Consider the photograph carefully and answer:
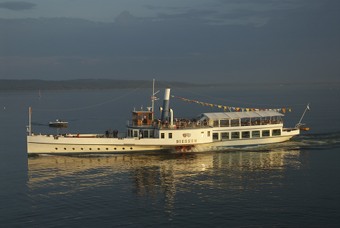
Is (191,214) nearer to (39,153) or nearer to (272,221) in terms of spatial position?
(272,221)

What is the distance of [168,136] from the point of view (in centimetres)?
6341

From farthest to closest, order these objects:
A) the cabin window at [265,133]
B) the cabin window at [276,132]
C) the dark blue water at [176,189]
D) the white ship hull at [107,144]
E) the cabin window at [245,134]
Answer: the cabin window at [276,132], the cabin window at [265,133], the cabin window at [245,134], the white ship hull at [107,144], the dark blue water at [176,189]

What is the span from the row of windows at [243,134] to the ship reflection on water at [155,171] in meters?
3.53

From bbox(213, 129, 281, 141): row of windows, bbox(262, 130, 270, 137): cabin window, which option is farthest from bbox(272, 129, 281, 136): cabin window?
bbox(262, 130, 270, 137): cabin window

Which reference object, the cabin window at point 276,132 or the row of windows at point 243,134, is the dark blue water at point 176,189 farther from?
the cabin window at point 276,132

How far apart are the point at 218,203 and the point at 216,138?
90.4 ft

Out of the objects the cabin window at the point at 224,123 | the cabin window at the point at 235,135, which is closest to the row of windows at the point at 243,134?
the cabin window at the point at 235,135

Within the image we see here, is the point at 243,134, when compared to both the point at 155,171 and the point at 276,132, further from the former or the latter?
the point at 155,171

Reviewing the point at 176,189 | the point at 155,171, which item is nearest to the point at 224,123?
the point at 155,171

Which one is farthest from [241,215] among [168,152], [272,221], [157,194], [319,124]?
[319,124]

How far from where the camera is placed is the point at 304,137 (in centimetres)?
7662

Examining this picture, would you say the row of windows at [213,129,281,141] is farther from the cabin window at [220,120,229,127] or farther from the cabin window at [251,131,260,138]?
the cabin window at [220,120,229,127]

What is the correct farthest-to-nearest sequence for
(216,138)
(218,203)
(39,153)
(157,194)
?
1. (216,138)
2. (39,153)
3. (157,194)
4. (218,203)

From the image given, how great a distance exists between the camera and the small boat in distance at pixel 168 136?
202ft
